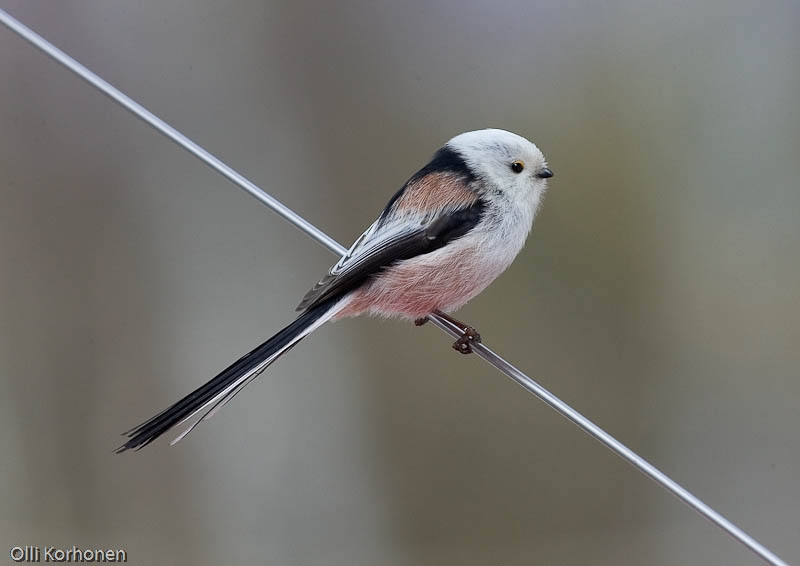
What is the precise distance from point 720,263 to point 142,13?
2.50 metres

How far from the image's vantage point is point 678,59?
10.5 feet

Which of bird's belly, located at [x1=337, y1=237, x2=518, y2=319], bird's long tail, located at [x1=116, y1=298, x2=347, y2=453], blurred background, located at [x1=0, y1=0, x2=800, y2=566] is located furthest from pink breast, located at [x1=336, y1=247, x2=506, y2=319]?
blurred background, located at [x1=0, y1=0, x2=800, y2=566]

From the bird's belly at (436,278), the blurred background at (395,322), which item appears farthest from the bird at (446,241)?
the blurred background at (395,322)

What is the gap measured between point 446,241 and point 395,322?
159cm

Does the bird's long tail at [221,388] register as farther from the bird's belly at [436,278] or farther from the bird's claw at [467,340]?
the bird's claw at [467,340]

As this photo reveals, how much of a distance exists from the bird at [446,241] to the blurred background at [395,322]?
1228 mm

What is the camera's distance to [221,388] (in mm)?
1299

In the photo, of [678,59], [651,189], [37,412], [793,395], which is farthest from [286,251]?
[793,395]

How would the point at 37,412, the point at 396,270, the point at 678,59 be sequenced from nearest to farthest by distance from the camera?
the point at 396,270 → the point at 37,412 → the point at 678,59

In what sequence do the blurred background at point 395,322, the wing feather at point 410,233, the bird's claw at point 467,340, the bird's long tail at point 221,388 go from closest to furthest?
1. the bird's long tail at point 221,388
2. the wing feather at point 410,233
3. the bird's claw at point 467,340
4. the blurred background at point 395,322

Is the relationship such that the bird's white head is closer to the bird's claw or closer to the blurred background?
the bird's claw

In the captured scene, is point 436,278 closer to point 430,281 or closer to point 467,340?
point 430,281

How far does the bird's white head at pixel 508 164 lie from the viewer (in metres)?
1.61

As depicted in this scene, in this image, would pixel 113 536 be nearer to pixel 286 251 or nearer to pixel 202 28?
pixel 286 251
